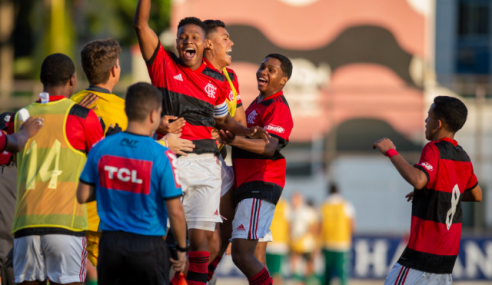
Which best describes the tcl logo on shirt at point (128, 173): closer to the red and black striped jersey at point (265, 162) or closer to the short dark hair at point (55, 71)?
the short dark hair at point (55, 71)

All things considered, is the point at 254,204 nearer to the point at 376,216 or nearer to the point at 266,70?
the point at 266,70

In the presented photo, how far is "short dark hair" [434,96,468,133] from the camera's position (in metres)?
5.84

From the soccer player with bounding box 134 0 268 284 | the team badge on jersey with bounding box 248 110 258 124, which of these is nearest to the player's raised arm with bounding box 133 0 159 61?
the soccer player with bounding box 134 0 268 284

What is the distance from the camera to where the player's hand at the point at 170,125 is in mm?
5645

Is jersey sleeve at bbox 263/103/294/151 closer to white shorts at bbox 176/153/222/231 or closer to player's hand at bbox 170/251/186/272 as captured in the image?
white shorts at bbox 176/153/222/231

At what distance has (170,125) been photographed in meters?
5.67

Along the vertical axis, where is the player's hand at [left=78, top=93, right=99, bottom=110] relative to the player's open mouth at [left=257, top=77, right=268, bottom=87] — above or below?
below

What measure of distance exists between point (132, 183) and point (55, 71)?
5.06 ft

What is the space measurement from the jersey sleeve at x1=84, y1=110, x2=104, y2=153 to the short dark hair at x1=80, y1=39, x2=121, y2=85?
512 millimetres

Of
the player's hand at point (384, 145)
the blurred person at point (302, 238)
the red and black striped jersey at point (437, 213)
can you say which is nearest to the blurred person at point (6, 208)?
the player's hand at point (384, 145)

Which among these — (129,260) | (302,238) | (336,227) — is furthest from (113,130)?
(302,238)

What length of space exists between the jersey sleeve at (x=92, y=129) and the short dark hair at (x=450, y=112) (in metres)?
3.21

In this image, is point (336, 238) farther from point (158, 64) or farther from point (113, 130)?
point (113, 130)

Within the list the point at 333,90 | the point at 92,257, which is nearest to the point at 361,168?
the point at 333,90
